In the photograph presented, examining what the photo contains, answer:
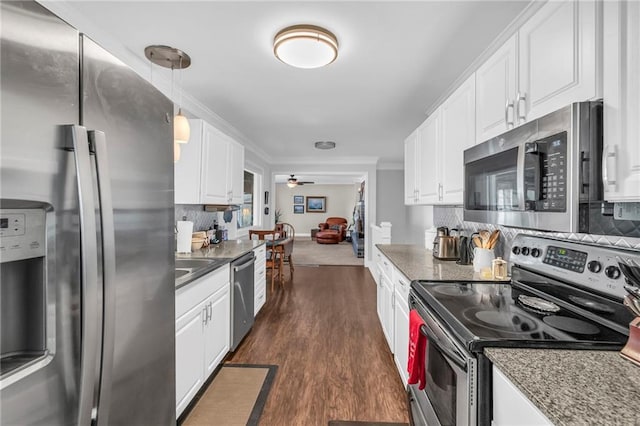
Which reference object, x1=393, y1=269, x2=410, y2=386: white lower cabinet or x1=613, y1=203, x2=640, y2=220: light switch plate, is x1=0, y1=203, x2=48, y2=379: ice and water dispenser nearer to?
x1=393, y1=269, x2=410, y2=386: white lower cabinet

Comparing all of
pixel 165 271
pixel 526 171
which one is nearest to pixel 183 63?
pixel 165 271

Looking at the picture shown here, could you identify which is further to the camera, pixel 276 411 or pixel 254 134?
pixel 254 134

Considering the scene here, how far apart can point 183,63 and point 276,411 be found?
2.55 m

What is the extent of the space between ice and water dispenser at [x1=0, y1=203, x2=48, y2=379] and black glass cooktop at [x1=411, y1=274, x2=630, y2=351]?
1.16 meters

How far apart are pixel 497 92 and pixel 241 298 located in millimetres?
2434

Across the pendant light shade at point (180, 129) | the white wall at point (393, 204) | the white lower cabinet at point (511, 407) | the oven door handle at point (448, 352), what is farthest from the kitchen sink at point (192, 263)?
the white wall at point (393, 204)

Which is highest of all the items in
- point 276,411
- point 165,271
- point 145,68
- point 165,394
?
point 145,68

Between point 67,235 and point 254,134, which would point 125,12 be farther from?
point 254,134

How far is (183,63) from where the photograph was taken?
86.9 inches

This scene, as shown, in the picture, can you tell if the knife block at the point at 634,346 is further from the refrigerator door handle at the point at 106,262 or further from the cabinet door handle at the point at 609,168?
the refrigerator door handle at the point at 106,262

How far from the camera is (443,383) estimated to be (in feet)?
3.99

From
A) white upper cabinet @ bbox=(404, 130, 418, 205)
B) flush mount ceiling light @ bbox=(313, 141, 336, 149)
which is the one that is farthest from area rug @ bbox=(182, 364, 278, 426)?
flush mount ceiling light @ bbox=(313, 141, 336, 149)

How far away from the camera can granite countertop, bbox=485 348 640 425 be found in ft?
1.99

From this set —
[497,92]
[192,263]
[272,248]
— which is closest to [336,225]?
[272,248]
